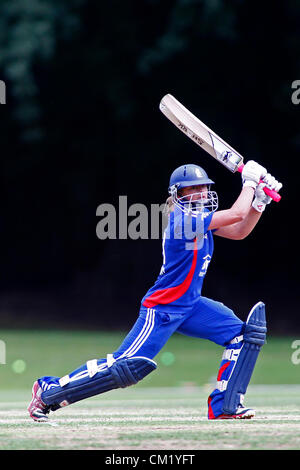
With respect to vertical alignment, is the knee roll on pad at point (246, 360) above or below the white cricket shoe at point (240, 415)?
above

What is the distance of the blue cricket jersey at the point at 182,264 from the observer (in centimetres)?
628

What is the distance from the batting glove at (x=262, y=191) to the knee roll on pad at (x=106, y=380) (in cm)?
129

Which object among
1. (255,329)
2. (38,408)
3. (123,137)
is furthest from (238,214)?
(123,137)

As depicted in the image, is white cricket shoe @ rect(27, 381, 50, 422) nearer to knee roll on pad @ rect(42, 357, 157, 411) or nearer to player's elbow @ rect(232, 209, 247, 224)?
knee roll on pad @ rect(42, 357, 157, 411)

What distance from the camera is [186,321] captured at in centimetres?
647

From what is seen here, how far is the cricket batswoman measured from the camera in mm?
6168

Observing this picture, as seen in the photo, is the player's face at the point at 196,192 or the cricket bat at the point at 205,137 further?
the cricket bat at the point at 205,137

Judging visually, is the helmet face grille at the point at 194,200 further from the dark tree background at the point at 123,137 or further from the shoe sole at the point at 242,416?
the dark tree background at the point at 123,137

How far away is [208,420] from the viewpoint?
6230 millimetres

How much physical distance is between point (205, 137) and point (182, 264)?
1030mm

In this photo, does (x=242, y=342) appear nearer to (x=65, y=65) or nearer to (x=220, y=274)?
(x=65, y=65)

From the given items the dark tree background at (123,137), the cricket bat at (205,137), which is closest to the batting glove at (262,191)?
the cricket bat at (205,137)

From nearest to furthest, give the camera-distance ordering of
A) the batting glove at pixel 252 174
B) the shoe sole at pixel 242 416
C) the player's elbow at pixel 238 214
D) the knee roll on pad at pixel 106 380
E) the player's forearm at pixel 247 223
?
1. the knee roll on pad at pixel 106 380
2. the player's elbow at pixel 238 214
3. the shoe sole at pixel 242 416
4. the batting glove at pixel 252 174
5. the player's forearm at pixel 247 223

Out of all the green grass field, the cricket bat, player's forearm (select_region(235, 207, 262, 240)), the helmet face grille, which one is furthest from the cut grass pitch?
the cricket bat
